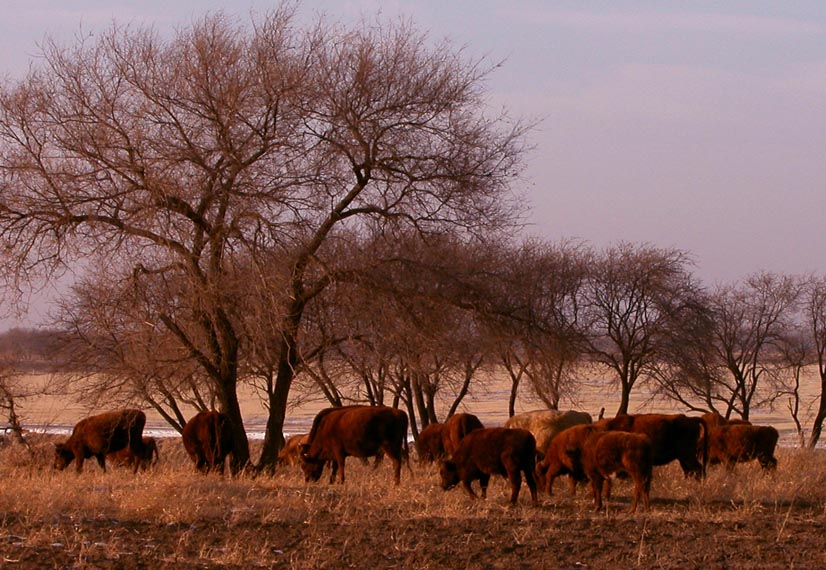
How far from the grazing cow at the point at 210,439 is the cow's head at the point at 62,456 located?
2596 mm

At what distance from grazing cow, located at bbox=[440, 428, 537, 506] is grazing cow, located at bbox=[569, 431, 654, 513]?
73 centimetres

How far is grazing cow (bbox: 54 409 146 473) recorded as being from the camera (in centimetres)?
1839

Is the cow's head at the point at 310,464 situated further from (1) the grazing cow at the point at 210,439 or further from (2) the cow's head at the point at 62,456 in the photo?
(2) the cow's head at the point at 62,456

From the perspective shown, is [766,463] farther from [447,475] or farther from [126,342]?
[126,342]

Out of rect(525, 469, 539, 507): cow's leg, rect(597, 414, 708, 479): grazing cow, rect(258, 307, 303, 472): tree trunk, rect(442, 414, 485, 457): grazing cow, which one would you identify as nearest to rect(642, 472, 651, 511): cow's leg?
rect(525, 469, 539, 507): cow's leg

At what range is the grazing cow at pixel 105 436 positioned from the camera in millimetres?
18391

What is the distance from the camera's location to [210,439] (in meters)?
17.6

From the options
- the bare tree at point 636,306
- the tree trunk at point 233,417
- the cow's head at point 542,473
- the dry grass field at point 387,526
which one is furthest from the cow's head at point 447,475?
the bare tree at point 636,306

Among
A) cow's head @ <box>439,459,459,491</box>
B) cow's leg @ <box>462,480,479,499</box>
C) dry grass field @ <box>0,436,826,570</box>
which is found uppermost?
cow's head @ <box>439,459,459,491</box>

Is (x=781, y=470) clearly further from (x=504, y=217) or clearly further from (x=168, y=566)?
(x=168, y=566)

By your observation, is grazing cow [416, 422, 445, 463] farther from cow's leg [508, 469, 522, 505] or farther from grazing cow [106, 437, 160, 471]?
cow's leg [508, 469, 522, 505]

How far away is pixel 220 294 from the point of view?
15617mm

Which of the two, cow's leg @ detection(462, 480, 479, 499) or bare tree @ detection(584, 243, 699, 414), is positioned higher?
bare tree @ detection(584, 243, 699, 414)

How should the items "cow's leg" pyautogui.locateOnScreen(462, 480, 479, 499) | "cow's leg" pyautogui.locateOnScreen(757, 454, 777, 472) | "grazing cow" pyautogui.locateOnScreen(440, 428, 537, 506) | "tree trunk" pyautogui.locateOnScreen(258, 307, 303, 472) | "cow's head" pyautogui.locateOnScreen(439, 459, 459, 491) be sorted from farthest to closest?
"tree trunk" pyautogui.locateOnScreen(258, 307, 303, 472)
"cow's leg" pyautogui.locateOnScreen(757, 454, 777, 472)
"cow's head" pyautogui.locateOnScreen(439, 459, 459, 491)
"cow's leg" pyautogui.locateOnScreen(462, 480, 479, 499)
"grazing cow" pyautogui.locateOnScreen(440, 428, 537, 506)
